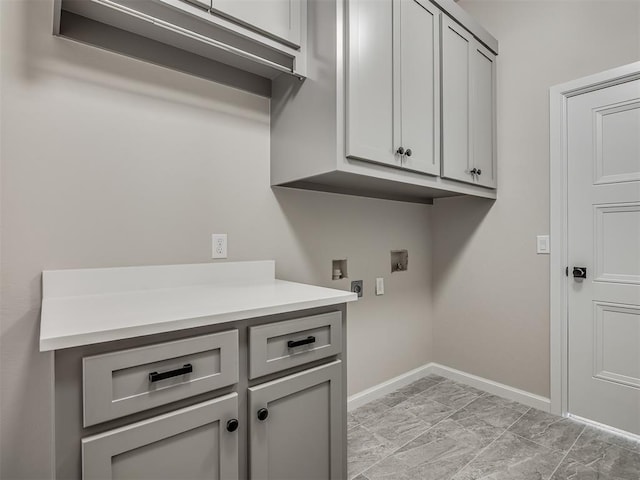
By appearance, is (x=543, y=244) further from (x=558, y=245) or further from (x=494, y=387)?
(x=494, y=387)

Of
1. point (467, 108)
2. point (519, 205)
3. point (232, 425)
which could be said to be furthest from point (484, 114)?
point (232, 425)

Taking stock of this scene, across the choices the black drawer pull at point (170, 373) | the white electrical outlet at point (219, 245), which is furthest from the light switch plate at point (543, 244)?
the black drawer pull at point (170, 373)

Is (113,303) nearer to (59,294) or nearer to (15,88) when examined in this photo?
(59,294)

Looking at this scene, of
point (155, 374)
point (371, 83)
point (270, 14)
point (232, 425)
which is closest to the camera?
point (155, 374)

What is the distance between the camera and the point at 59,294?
1.27 metres

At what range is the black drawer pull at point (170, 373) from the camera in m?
0.91

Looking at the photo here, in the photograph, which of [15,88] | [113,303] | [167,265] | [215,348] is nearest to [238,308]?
[215,348]

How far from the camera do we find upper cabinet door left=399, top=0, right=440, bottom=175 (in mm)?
1775

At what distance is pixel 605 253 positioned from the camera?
2008mm

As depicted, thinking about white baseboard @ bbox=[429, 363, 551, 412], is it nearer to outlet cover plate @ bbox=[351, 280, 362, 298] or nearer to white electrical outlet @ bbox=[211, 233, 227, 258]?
outlet cover plate @ bbox=[351, 280, 362, 298]

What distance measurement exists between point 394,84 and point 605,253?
5.09 ft

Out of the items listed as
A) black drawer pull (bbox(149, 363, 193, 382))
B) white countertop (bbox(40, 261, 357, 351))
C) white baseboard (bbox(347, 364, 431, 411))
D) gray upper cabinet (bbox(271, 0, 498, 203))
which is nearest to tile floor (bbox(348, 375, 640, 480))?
white baseboard (bbox(347, 364, 431, 411))

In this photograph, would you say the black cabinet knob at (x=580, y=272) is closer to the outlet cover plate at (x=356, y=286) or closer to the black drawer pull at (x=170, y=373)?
the outlet cover plate at (x=356, y=286)

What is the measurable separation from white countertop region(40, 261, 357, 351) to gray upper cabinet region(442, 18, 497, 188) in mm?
1222
